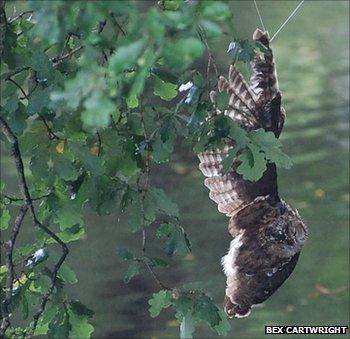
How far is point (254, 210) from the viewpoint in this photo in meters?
2.80

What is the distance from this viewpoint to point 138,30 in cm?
127

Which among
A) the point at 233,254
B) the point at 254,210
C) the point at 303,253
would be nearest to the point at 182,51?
the point at 254,210

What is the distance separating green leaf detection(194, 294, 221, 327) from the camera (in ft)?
6.56

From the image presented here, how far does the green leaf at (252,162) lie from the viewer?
197 centimetres

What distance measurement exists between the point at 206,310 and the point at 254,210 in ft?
2.70

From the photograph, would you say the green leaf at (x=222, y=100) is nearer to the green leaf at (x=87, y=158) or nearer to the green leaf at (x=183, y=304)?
the green leaf at (x=87, y=158)

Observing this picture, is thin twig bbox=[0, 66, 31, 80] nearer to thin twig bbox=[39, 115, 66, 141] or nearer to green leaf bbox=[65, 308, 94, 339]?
thin twig bbox=[39, 115, 66, 141]

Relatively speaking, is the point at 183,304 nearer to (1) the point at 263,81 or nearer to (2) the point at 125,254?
(2) the point at 125,254

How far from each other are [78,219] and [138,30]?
32.7 inches

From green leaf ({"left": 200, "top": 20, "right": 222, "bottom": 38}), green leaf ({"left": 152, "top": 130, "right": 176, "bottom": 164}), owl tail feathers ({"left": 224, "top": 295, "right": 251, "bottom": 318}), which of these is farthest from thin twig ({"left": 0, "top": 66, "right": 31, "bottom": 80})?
owl tail feathers ({"left": 224, "top": 295, "right": 251, "bottom": 318})

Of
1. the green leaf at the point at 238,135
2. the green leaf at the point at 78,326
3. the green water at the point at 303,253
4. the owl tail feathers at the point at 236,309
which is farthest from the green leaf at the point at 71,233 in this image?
the green water at the point at 303,253

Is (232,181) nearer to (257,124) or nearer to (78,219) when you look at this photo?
(257,124)
